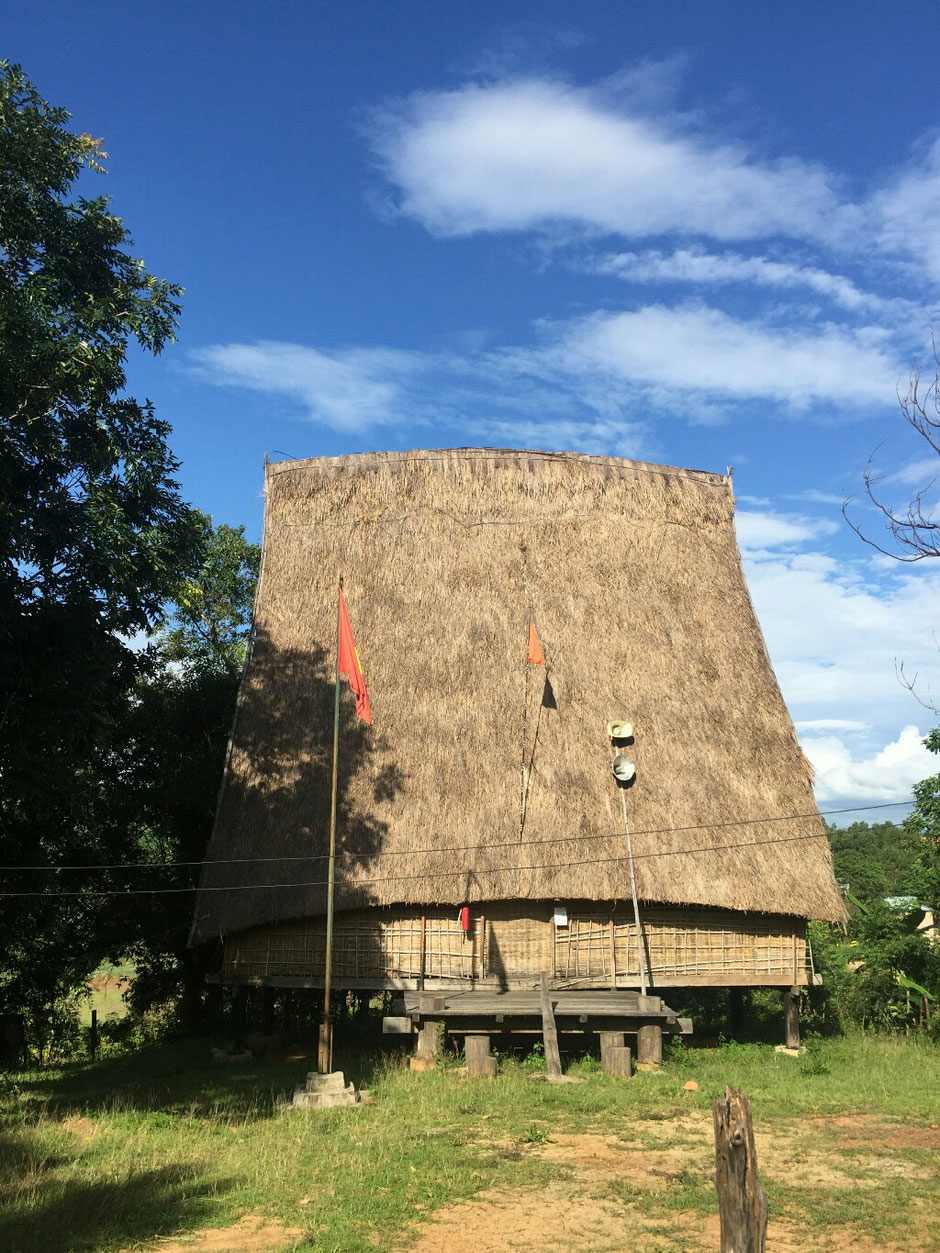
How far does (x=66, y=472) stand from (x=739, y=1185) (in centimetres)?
1371

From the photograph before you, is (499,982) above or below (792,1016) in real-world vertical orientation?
above

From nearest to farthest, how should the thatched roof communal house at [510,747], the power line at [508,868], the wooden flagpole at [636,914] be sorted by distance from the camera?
1. the wooden flagpole at [636,914]
2. the power line at [508,868]
3. the thatched roof communal house at [510,747]

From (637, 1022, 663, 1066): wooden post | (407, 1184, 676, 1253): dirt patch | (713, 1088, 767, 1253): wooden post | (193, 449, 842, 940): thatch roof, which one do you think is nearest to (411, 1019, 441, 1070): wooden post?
Result: (193, 449, 842, 940): thatch roof

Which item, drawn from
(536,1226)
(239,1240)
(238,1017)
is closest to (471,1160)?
(536,1226)

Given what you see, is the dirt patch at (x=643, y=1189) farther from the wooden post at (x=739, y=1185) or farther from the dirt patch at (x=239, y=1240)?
the wooden post at (x=739, y=1185)

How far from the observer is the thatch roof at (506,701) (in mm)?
19062

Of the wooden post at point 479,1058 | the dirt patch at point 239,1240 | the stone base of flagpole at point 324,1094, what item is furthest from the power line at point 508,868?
the dirt patch at point 239,1240

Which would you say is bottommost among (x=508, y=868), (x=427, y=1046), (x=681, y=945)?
(x=427, y=1046)

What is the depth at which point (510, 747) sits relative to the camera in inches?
794

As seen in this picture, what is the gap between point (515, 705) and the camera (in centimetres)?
2078

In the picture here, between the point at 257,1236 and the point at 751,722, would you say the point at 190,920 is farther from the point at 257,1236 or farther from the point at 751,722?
the point at 257,1236

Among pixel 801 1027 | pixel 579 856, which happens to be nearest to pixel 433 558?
pixel 579 856

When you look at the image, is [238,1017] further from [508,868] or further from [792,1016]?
[792,1016]

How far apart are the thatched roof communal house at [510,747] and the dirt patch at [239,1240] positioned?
869 centimetres
